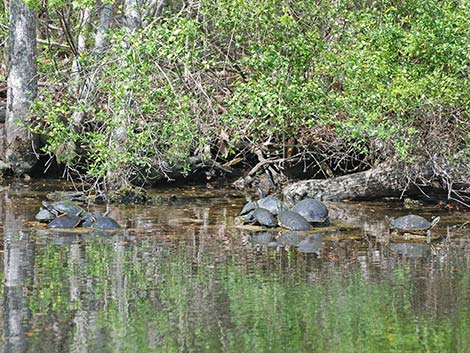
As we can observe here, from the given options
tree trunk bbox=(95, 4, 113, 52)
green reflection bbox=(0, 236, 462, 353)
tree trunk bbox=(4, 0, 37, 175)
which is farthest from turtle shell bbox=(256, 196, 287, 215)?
tree trunk bbox=(4, 0, 37, 175)

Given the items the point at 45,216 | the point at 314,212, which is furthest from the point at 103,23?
the point at 314,212

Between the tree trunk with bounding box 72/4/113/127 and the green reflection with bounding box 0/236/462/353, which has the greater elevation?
the tree trunk with bounding box 72/4/113/127

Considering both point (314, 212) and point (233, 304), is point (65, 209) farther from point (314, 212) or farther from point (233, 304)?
point (233, 304)

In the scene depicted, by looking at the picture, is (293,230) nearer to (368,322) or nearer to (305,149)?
(305,149)

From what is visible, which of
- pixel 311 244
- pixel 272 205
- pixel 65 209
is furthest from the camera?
pixel 272 205

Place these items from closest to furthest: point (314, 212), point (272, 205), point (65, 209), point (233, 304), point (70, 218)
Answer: point (233, 304)
point (70, 218)
point (65, 209)
point (314, 212)
point (272, 205)

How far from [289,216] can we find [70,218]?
104 inches

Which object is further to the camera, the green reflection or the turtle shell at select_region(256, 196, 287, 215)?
the turtle shell at select_region(256, 196, 287, 215)

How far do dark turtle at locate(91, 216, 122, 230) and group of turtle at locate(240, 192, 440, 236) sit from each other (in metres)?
1.66

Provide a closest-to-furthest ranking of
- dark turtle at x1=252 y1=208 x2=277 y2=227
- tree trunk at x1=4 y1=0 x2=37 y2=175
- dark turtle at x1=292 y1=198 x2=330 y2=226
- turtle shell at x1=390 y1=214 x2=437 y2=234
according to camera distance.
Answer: turtle shell at x1=390 y1=214 x2=437 y2=234, dark turtle at x1=252 y1=208 x2=277 y2=227, dark turtle at x1=292 y1=198 x2=330 y2=226, tree trunk at x1=4 y1=0 x2=37 y2=175

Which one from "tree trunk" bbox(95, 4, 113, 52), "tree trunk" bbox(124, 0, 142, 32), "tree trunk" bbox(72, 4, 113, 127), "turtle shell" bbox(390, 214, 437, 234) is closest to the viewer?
"turtle shell" bbox(390, 214, 437, 234)

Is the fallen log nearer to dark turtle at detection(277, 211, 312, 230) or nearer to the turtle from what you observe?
the turtle

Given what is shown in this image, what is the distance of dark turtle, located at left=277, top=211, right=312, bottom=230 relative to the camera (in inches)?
433

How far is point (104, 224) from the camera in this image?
35.6 feet
